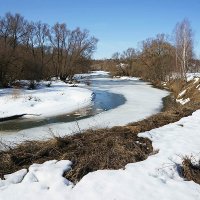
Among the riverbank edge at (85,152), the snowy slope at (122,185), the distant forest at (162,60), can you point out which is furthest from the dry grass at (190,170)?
the distant forest at (162,60)

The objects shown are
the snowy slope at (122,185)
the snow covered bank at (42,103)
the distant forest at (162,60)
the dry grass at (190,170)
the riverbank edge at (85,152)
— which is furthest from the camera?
the distant forest at (162,60)

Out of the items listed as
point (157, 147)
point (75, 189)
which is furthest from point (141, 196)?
point (157, 147)

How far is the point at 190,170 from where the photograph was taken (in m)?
6.98

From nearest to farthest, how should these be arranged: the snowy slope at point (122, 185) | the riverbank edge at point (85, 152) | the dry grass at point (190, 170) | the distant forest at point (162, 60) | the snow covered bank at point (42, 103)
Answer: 1. the snowy slope at point (122, 185)
2. the dry grass at point (190, 170)
3. the riverbank edge at point (85, 152)
4. the snow covered bank at point (42, 103)
5. the distant forest at point (162, 60)

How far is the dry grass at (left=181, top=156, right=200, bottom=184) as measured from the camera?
678 cm

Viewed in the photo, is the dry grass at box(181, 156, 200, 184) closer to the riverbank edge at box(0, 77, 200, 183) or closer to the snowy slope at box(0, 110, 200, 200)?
the snowy slope at box(0, 110, 200, 200)

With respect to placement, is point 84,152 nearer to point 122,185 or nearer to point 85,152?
point 85,152

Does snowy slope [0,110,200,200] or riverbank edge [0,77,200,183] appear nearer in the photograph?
snowy slope [0,110,200,200]

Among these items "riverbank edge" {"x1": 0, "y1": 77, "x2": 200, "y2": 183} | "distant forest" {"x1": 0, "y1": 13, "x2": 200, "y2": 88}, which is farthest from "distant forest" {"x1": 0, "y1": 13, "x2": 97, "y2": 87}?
"riverbank edge" {"x1": 0, "y1": 77, "x2": 200, "y2": 183}

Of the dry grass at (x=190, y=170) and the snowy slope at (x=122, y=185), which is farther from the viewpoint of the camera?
the dry grass at (x=190, y=170)

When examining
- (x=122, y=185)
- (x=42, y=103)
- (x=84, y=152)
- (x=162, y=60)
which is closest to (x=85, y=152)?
(x=84, y=152)

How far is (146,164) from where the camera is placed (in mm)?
7219

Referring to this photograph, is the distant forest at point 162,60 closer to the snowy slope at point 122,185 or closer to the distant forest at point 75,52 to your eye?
the distant forest at point 75,52

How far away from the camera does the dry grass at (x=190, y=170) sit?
678 centimetres
